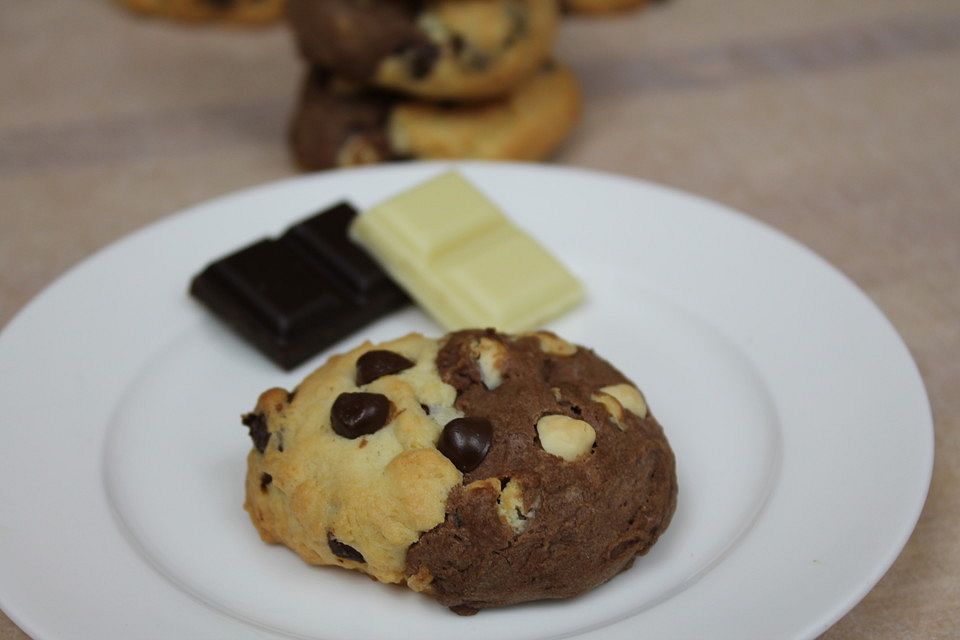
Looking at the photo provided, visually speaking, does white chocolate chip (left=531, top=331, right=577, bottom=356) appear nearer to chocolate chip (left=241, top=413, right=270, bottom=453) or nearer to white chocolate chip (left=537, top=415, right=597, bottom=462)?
white chocolate chip (left=537, top=415, right=597, bottom=462)

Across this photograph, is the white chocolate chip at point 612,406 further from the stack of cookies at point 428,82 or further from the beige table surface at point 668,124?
the stack of cookies at point 428,82

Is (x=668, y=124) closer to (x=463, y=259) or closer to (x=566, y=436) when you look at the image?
(x=463, y=259)

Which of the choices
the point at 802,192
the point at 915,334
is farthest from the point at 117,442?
the point at 802,192

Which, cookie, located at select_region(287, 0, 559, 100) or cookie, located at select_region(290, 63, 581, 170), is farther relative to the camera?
cookie, located at select_region(290, 63, 581, 170)

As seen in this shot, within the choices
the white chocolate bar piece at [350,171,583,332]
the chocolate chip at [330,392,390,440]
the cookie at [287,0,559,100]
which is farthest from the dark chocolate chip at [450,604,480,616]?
the cookie at [287,0,559,100]

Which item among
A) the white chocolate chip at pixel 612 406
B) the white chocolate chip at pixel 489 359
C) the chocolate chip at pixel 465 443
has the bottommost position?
the white chocolate chip at pixel 612 406

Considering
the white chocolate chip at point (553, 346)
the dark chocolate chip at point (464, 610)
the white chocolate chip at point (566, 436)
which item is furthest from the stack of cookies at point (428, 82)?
the dark chocolate chip at point (464, 610)
